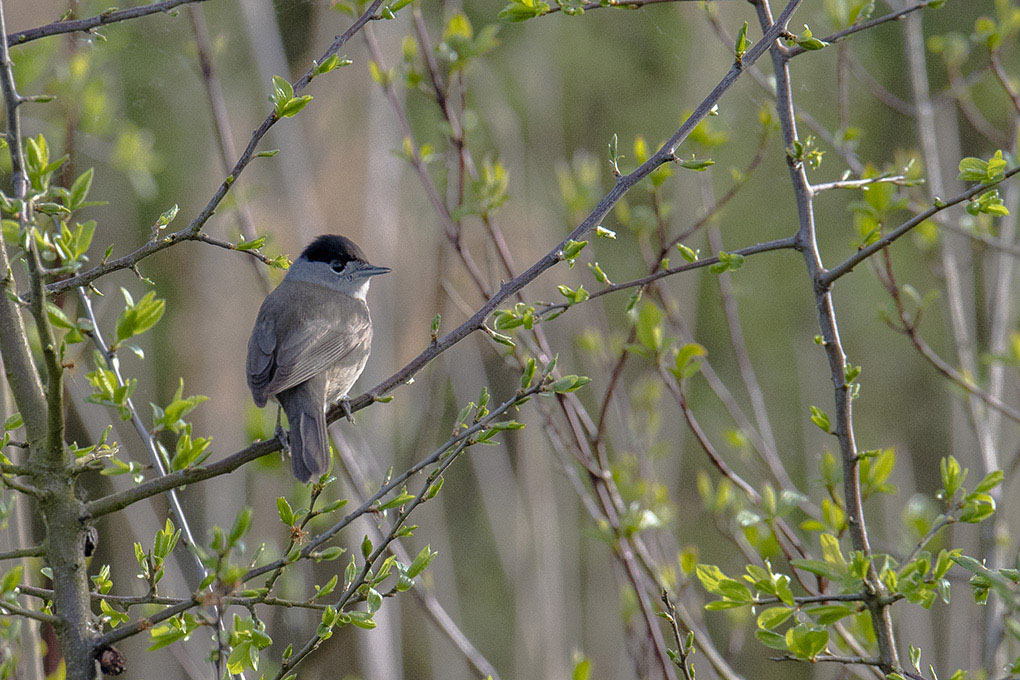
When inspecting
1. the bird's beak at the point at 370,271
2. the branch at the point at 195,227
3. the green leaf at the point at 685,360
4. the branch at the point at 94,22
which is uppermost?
the branch at the point at 94,22

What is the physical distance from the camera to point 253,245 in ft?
5.63

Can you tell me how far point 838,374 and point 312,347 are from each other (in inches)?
78.9

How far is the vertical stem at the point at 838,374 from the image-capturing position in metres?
1.74

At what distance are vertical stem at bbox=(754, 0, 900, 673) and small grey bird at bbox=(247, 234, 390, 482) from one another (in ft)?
4.90

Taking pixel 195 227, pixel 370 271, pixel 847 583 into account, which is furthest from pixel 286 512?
pixel 370 271

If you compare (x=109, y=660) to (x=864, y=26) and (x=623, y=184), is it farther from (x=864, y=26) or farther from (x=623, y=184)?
(x=864, y=26)

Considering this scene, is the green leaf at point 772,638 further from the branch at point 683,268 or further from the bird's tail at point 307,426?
the bird's tail at point 307,426

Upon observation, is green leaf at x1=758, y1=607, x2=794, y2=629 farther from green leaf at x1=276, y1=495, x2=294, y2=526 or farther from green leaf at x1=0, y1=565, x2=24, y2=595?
green leaf at x1=0, y1=565, x2=24, y2=595

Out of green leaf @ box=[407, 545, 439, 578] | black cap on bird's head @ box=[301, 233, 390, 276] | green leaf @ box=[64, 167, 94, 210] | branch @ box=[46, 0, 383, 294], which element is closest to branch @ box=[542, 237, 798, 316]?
green leaf @ box=[407, 545, 439, 578]

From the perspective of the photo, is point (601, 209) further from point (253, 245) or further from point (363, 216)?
point (363, 216)

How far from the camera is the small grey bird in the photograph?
2.93 metres

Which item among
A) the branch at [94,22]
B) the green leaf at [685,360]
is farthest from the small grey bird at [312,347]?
the branch at [94,22]

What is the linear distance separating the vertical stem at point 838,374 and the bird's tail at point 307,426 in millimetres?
1489

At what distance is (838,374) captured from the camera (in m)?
1.83
